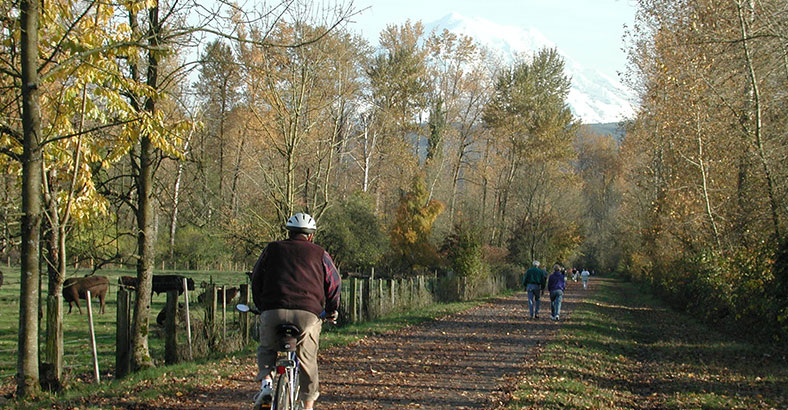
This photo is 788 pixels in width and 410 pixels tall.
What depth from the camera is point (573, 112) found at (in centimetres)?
5747

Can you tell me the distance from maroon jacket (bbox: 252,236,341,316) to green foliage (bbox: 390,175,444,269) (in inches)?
1295

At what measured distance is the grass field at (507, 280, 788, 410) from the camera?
10062 millimetres

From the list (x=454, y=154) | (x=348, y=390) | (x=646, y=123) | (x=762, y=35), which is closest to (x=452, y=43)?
(x=454, y=154)

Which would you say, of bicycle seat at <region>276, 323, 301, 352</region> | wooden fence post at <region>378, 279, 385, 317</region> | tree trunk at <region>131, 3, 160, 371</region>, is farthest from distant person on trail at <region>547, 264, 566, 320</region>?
bicycle seat at <region>276, 323, 301, 352</region>

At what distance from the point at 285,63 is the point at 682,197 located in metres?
18.4

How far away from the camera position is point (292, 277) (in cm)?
612

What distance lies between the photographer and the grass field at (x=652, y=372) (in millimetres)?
10062

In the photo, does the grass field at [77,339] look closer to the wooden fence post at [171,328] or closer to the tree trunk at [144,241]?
the wooden fence post at [171,328]

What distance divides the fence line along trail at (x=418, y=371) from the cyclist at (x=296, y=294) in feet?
7.51

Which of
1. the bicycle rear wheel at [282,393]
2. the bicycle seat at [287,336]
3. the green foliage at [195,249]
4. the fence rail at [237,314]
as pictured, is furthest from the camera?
the green foliage at [195,249]

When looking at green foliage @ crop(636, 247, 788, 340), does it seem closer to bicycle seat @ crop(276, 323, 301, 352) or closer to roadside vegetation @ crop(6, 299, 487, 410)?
roadside vegetation @ crop(6, 299, 487, 410)

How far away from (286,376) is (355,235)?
31209mm

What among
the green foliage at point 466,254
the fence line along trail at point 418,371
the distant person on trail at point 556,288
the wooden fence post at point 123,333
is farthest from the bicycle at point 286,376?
the green foliage at point 466,254

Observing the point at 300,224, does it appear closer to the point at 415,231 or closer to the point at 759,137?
the point at 759,137
